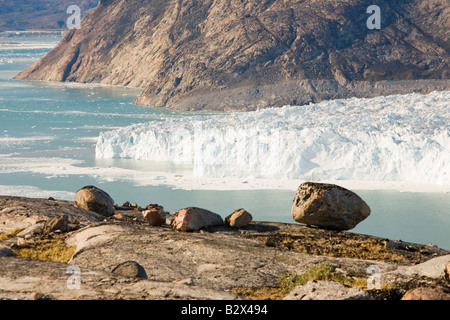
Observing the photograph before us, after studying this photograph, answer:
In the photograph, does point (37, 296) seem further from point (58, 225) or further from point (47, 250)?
point (58, 225)

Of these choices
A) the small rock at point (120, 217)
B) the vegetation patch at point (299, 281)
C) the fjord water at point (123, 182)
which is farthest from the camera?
the fjord water at point (123, 182)

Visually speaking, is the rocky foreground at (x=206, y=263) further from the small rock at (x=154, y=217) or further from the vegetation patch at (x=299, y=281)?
the small rock at (x=154, y=217)

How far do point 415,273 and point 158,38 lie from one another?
124m

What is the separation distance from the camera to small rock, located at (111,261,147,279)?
46.3ft

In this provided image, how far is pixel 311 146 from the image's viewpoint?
4659 centimetres

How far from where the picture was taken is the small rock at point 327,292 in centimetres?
1177

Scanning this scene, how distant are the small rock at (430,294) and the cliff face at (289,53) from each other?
83.6 metres

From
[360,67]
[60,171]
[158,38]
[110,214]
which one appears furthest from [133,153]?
[158,38]

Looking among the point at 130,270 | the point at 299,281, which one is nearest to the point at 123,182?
the point at 130,270

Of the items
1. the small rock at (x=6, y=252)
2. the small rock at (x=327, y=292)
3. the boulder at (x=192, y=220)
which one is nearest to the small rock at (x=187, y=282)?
the small rock at (x=327, y=292)

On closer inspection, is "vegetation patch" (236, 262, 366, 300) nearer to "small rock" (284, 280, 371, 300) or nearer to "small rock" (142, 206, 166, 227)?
"small rock" (284, 280, 371, 300)
